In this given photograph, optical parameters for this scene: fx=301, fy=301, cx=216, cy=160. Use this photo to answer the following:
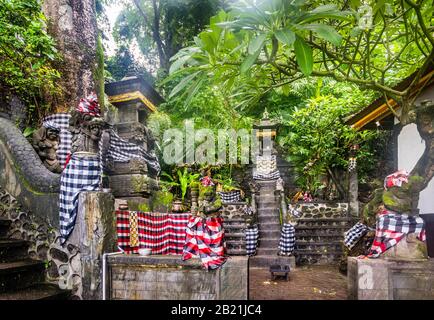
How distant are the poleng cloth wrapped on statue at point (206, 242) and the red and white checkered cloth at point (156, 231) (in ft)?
5.48

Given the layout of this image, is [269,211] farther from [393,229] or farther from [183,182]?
[393,229]

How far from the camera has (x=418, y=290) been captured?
333 centimetres

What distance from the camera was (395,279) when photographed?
337 centimetres

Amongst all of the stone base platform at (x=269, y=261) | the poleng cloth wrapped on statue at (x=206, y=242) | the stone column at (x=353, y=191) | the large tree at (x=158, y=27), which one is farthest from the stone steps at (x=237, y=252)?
the large tree at (x=158, y=27)

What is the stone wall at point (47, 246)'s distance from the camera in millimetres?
4133

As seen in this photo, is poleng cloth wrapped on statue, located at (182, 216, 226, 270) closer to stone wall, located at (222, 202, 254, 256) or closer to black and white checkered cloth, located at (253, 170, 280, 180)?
stone wall, located at (222, 202, 254, 256)

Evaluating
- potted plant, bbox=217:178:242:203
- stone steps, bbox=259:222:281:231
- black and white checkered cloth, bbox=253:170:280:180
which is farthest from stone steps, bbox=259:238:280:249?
potted plant, bbox=217:178:242:203

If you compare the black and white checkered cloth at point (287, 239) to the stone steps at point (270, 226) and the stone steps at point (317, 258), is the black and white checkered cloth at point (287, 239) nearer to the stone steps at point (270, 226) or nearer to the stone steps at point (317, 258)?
the stone steps at point (317, 258)

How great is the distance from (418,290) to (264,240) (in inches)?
274

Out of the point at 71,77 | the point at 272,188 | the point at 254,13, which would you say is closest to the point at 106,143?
the point at 71,77

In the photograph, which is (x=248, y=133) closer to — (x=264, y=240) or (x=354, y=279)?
(x=264, y=240)

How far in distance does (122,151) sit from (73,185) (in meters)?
2.37

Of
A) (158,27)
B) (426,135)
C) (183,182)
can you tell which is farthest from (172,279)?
(158,27)

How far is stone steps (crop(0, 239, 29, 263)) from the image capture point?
13.4 feet
